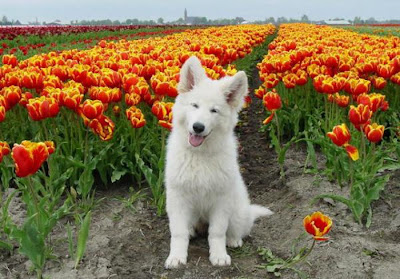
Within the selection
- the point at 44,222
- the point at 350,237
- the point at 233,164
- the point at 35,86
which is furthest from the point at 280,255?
the point at 35,86

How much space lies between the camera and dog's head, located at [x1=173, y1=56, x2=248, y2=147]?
10.1 ft

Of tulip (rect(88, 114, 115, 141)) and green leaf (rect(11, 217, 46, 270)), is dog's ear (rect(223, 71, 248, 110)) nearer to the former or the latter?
tulip (rect(88, 114, 115, 141))

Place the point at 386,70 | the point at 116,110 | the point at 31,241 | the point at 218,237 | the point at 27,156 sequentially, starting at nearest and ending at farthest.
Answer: the point at 27,156 < the point at 31,241 < the point at 218,237 < the point at 116,110 < the point at 386,70

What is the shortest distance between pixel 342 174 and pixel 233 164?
57.4 inches

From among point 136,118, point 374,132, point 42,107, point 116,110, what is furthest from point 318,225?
point 116,110

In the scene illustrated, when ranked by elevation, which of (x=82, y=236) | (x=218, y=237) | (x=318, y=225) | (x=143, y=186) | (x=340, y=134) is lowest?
(x=143, y=186)

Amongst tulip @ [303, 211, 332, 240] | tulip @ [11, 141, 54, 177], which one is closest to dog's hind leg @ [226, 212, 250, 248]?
tulip @ [303, 211, 332, 240]

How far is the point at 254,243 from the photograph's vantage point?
12.3ft

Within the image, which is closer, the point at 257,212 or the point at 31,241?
the point at 31,241

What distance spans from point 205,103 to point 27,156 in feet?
4.05

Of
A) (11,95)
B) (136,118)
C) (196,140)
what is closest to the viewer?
(196,140)

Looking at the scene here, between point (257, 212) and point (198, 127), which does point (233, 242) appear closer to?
point (257, 212)

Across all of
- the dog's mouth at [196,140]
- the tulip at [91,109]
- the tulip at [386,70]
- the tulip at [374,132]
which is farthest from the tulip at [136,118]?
the tulip at [386,70]

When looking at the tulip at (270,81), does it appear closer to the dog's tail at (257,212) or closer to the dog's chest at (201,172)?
the dog's tail at (257,212)
